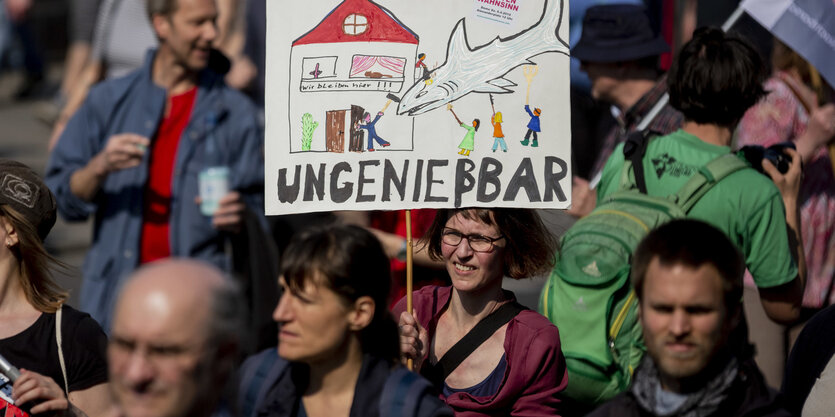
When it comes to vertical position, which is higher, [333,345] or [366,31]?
[366,31]

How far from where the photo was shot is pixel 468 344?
4039mm

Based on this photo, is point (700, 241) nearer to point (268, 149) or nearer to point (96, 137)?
point (268, 149)

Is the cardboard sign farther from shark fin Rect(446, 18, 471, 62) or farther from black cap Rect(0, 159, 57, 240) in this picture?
black cap Rect(0, 159, 57, 240)

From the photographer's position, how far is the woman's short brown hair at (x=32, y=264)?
3.83m

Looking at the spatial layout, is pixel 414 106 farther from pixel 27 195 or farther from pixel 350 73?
pixel 27 195

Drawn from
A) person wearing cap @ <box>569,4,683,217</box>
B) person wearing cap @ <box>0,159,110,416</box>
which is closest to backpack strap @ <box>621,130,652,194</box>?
person wearing cap @ <box>569,4,683,217</box>

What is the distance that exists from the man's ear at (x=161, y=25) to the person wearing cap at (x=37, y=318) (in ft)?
8.20

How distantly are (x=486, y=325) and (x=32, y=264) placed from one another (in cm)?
146

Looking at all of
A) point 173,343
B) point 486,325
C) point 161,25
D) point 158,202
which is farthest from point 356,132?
point 161,25

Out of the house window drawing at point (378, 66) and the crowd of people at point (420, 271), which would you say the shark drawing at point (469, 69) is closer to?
the house window drawing at point (378, 66)

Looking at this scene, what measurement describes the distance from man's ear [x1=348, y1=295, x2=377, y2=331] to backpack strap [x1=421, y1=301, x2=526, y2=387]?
78 centimetres

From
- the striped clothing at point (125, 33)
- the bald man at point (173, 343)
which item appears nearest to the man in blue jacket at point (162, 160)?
the striped clothing at point (125, 33)

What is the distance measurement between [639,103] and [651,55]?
1.00 feet

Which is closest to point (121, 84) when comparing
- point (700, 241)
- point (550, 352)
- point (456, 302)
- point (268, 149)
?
point (268, 149)
